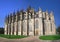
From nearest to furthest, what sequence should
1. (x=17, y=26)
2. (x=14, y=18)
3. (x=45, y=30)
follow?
1. (x=45, y=30)
2. (x=17, y=26)
3. (x=14, y=18)

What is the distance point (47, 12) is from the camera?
71875 millimetres

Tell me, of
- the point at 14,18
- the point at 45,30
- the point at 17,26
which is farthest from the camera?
the point at 14,18

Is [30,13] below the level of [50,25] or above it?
above

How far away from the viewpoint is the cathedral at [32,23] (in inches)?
2429

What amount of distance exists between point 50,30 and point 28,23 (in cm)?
1135

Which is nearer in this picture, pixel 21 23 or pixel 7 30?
pixel 21 23

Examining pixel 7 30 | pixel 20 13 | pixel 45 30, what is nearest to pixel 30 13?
pixel 20 13

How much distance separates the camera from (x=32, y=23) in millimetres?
62750

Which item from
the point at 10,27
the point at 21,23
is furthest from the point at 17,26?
the point at 10,27

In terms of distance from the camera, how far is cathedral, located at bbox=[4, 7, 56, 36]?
61684 mm

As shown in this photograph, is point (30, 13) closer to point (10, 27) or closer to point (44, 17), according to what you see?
point (44, 17)

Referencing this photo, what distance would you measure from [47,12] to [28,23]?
44.4 ft

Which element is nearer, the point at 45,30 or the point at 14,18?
the point at 45,30

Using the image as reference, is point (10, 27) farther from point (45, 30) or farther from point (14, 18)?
point (45, 30)
